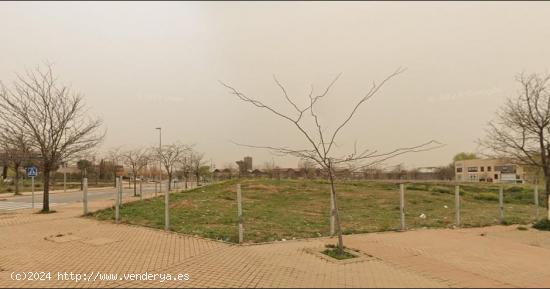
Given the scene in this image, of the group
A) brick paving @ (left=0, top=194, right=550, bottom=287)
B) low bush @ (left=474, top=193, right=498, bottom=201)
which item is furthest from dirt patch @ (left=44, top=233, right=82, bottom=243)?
low bush @ (left=474, top=193, right=498, bottom=201)

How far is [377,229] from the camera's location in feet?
40.7

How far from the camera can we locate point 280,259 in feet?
26.4

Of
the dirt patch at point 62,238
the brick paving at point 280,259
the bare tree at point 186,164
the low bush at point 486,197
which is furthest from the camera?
the bare tree at point 186,164

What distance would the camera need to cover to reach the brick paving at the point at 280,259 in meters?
6.57

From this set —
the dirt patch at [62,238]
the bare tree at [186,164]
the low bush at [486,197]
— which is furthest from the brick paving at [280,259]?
the bare tree at [186,164]

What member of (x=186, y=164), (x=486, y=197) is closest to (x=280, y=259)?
(x=486, y=197)

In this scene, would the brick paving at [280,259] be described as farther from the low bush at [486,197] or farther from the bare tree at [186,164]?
the bare tree at [186,164]

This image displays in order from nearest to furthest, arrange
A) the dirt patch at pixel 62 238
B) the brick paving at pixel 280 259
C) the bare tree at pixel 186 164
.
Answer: the brick paving at pixel 280 259
the dirt patch at pixel 62 238
the bare tree at pixel 186 164

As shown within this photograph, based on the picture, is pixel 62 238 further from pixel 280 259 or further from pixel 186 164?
pixel 186 164

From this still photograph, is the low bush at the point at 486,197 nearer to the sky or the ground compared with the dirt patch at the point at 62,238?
nearer to the ground

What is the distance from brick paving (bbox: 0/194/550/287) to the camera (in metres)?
6.57

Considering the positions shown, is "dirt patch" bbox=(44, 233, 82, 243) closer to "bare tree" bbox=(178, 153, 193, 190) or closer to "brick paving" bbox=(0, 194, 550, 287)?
"brick paving" bbox=(0, 194, 550, 287)

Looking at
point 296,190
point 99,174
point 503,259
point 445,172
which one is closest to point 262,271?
point 503,259

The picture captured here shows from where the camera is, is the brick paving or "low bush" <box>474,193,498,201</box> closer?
the brick paving
